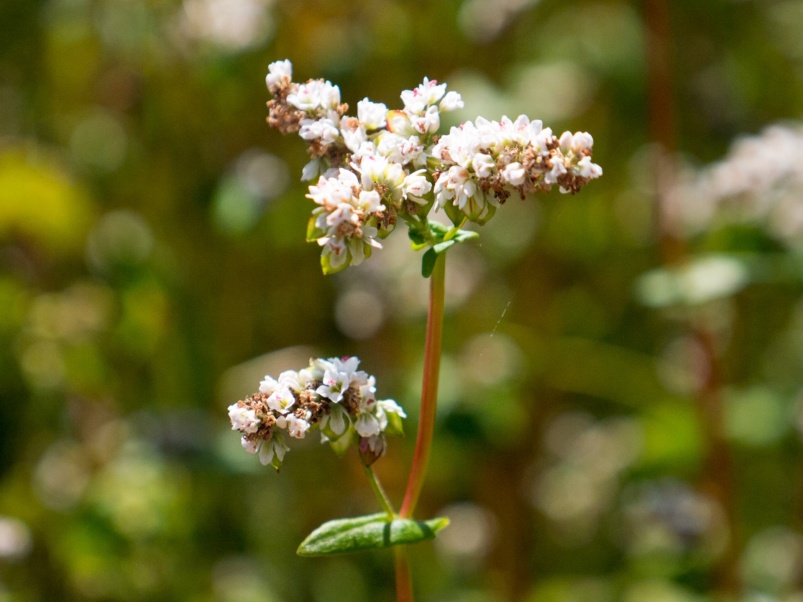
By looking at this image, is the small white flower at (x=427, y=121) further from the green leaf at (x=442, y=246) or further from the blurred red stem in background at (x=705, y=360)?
the blurred red stem in background at (x=705, y=360)

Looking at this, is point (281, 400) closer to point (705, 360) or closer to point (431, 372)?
point (431, 372)

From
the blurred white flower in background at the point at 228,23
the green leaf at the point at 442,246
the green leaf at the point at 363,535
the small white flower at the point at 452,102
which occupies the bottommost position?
the green leaf at the point at 363,535

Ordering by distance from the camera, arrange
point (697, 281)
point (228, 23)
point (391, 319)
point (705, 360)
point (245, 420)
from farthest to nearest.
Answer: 1. point (391, 319)
2. point (228, 23)
3. point (705, 360)
4. point (697, 281)
5. point (245, 420)

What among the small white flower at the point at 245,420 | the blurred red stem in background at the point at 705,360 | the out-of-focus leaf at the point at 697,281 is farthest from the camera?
the blurred red stem in background at the point at 705,360

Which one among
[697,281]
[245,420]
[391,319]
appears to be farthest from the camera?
[391,319]

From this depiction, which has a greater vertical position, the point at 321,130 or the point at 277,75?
the point at 277,75

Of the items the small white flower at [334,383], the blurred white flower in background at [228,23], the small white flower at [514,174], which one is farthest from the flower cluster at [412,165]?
the blurred white flower in background at [228,23]

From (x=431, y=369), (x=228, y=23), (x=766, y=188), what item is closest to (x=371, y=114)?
(x=431, y=369)

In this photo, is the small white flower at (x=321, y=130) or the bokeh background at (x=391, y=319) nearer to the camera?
the small white flower at (x=321, y=130)
